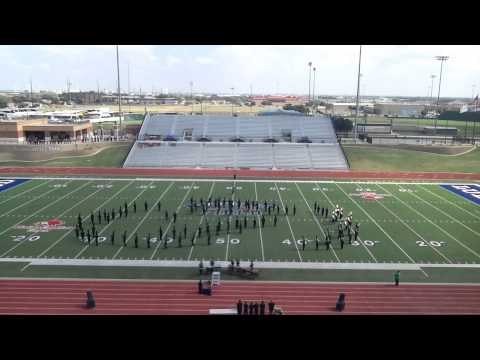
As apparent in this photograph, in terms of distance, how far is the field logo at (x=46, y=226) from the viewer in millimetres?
15570

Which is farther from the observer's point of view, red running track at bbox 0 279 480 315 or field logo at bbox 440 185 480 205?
field logo at bbox 440 185 480 205

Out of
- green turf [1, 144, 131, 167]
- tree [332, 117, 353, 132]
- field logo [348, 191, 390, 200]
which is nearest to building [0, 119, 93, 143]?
green turf [1, 144, 131, 167]

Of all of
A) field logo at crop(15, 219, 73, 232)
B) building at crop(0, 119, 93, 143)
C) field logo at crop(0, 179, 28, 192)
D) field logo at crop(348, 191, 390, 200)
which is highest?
building at crop(0, 119, 93, 143)

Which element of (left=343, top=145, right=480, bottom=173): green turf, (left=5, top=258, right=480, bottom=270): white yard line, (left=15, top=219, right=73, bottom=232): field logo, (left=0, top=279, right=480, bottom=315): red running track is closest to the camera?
(left=0, top=279, right=480, bottom=315): red running track

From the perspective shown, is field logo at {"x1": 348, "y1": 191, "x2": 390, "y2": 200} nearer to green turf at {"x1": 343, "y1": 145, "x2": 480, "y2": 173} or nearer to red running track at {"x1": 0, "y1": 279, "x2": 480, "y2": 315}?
green turf at {"x1": 343, "y1": 145, "x2": 480, "y2": 173}

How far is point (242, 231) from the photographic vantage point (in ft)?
50.5

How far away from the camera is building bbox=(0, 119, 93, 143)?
36031 mm

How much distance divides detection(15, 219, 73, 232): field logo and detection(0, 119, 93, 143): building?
23065 mm

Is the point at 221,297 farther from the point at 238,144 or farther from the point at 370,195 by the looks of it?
the point at 238,144

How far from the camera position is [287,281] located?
1120 cm

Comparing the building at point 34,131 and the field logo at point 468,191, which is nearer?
the field logo at point 468,191

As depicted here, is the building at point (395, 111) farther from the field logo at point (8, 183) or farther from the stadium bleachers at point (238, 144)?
the field logo at point (8, 183)

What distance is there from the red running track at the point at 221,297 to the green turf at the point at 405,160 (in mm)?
20172

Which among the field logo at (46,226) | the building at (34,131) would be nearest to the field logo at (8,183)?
the field logo at (46,226)
